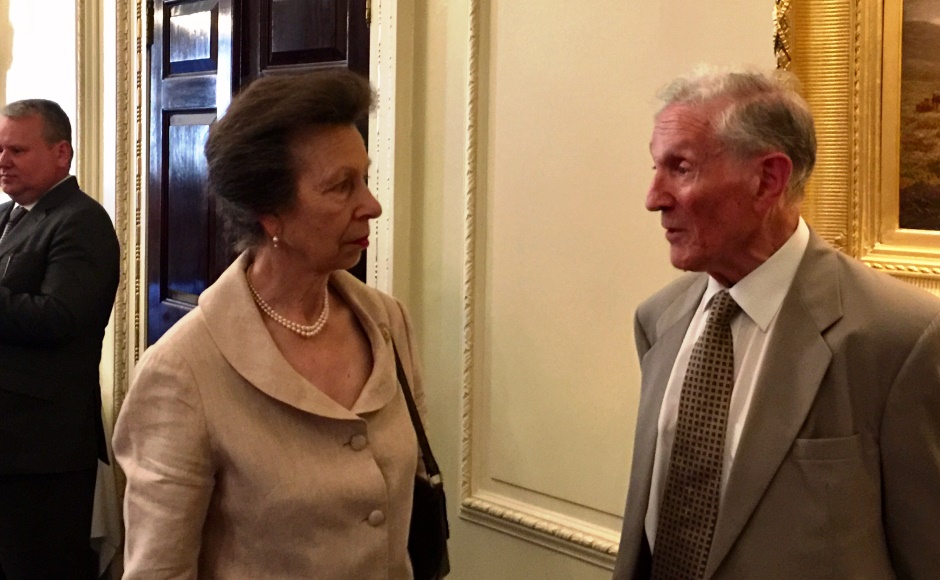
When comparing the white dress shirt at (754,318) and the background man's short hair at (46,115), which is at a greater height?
the background man's short hair at (46,115)

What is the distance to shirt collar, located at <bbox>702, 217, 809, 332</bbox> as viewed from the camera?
1.46 meters

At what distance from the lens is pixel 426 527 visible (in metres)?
1.75

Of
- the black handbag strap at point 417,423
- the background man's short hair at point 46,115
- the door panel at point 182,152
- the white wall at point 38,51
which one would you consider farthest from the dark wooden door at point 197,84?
the black handbag strap at point 417,423

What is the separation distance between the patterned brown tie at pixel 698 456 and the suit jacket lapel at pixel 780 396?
0.20 feet

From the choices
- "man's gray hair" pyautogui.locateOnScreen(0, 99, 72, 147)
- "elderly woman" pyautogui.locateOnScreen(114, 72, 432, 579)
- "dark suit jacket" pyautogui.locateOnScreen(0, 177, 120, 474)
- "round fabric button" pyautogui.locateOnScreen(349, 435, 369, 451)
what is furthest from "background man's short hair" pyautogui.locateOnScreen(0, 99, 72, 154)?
"round fabric button" pyautogui.locateOnScreen(349, 435, 369, 451)

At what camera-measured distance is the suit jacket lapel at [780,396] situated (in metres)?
1.37

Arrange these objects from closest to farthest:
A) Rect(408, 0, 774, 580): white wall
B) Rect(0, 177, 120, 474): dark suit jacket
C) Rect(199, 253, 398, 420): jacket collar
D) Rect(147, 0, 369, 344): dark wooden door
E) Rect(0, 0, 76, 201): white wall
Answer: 1. Rect(199, 253, 398, 420): jacket collar
2. Rect(408, 0, 774, 580): white wall
3. Rect(0, 177, 120, 474): dark suit jacket
4. Rect(147, 0, 369, 344): dark wooden door
5. Rect(0, 0, 76, 201): white wall

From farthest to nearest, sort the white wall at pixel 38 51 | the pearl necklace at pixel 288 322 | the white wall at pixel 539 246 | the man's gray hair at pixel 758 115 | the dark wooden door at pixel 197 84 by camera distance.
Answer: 1. the white wall at pixel 38 51
2. the dark wooden door at pixel 197 84
3. the white wall at pixel 539 246
4. the pearl necklace at pixel 288 322
5. the man's gray hair at pixel 758 115

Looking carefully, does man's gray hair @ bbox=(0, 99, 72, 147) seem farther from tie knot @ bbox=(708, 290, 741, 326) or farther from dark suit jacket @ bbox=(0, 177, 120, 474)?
tie knot @ bbox=(708, 290, 741, 326)

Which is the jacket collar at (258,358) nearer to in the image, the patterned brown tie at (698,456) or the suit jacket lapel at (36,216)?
the patterned brown tie at (698,456)

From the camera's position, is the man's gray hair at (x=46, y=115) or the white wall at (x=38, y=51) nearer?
the man's gray hair at (x=46, y=115)

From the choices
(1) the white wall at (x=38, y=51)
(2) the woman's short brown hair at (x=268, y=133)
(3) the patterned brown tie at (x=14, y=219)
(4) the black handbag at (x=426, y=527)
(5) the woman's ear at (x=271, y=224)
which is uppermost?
(1) the white wall at (x=38, y=51)

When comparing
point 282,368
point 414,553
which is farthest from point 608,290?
point 282,368

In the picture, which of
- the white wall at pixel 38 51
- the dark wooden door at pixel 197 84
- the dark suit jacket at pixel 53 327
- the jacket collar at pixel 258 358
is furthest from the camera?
the white wall at pixel 38 51
